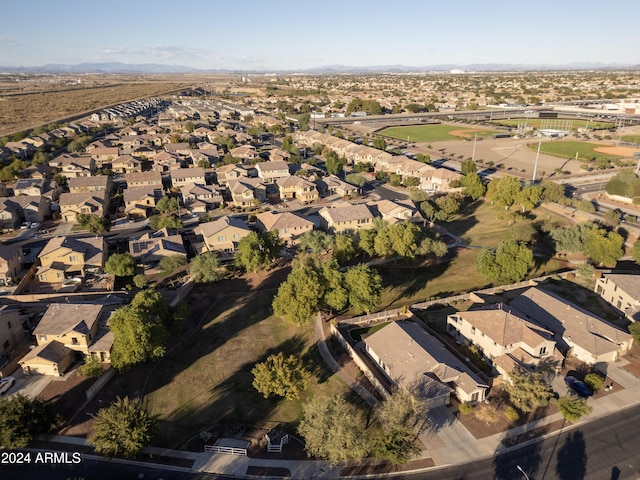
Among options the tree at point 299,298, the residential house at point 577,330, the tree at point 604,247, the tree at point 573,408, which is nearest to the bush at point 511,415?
the tree at point 573,408

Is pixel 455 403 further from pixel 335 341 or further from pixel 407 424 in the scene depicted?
pixel 335 341

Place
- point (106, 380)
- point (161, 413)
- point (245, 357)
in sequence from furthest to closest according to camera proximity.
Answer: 1. point (245, 357)
2. point (106, 380)
3. point (161, 413)

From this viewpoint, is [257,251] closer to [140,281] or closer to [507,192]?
[140,281]

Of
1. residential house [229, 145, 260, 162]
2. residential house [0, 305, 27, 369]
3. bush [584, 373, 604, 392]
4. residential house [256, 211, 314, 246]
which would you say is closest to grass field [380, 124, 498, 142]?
residential house [229, 145, 260, 162]

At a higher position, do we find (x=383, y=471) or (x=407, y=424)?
(x=407, y=424)

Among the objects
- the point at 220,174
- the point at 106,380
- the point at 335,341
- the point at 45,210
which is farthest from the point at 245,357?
the point at 220,174

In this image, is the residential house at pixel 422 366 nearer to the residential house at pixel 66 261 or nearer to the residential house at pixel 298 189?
the residential house at pixel 66 261
